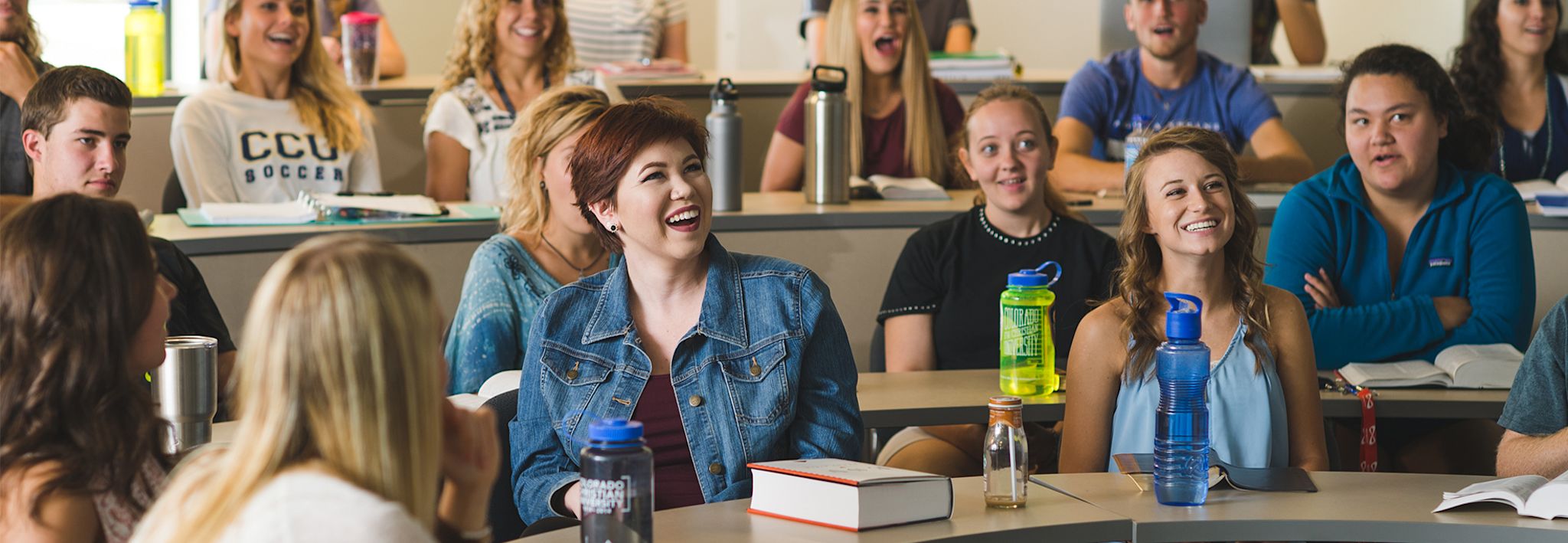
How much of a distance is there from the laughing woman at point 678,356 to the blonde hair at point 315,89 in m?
2.00

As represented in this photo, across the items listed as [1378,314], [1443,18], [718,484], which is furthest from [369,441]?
[1443,18]

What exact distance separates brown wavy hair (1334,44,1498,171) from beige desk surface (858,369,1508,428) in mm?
625

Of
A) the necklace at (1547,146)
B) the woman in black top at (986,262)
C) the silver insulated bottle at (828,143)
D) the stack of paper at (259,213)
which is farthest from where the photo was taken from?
the necklace at (1547,146)

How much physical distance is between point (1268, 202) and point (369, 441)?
2766 mm

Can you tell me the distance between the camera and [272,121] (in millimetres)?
3877

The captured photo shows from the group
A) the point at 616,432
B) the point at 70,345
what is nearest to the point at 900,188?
the point at 616,432

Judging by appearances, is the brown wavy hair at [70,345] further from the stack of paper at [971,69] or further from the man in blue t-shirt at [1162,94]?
the stack of paper at [971,69]

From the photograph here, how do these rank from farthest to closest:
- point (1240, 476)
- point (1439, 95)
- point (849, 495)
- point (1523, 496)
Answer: point (1439, 95) < point (1240, 476) < point (1523, 496) < point (849, 495)

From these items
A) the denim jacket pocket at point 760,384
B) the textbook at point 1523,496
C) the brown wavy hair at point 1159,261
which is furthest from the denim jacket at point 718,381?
the textbook at point 1523,496

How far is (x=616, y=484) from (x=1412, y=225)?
2.03m

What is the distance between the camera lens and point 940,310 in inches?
120

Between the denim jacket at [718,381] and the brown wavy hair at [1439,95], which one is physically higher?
the brown wavy hair at [1439,95]

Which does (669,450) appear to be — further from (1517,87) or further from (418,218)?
(1517,87)

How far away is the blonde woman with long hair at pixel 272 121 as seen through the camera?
3.75 meters
